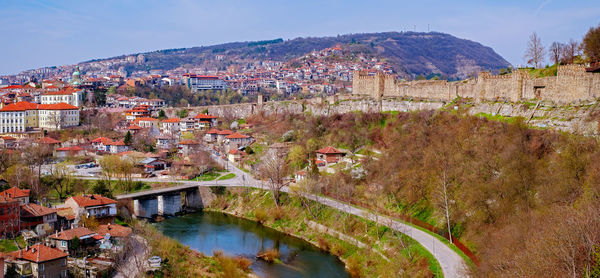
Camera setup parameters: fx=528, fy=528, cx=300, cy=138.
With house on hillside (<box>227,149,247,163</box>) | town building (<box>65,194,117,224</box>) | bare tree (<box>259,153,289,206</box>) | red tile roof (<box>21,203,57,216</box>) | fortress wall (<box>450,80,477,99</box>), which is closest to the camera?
red tile roof (<box>21,203,57,216</box>)

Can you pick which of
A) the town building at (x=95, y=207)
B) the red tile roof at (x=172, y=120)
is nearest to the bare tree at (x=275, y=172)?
the town building at (x=95, y=207)

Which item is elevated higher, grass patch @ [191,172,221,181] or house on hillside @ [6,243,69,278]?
grass patch @ [191,172,221,181]

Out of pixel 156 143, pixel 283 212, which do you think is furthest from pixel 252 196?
pixel 156 143

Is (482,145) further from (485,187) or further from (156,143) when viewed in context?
(156,143)

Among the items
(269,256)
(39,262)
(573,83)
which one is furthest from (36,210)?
(573,83)

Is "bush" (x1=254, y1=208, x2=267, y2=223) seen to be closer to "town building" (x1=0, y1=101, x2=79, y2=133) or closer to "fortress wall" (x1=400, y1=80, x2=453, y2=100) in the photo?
"fortress wall" (x1=400, y1=80, x2=453, y2=100)

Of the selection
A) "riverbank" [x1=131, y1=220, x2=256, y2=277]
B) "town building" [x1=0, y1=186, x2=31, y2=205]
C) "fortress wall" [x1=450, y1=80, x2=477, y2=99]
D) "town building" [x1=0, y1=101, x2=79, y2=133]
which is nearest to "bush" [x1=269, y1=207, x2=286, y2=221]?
"riverbank" [x1=131, y1=220, x2=256, y2=277]

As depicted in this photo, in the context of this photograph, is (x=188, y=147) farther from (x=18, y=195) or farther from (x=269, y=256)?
(x=269, y=256)

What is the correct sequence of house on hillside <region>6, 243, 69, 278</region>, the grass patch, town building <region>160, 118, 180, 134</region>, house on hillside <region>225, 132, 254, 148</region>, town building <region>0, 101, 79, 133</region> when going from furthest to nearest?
town building <region>160, 118, 180, 134</region> < town building <region>0, 101, 79, 133</region> < house on hillside <region>225, 132, 254, 148</region> < the grass patch < house on hillside <region>6, 243, 69, 278</region>

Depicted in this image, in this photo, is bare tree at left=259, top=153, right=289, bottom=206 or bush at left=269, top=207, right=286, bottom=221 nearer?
bush at left=269, top=207, right=286, bottom=221
